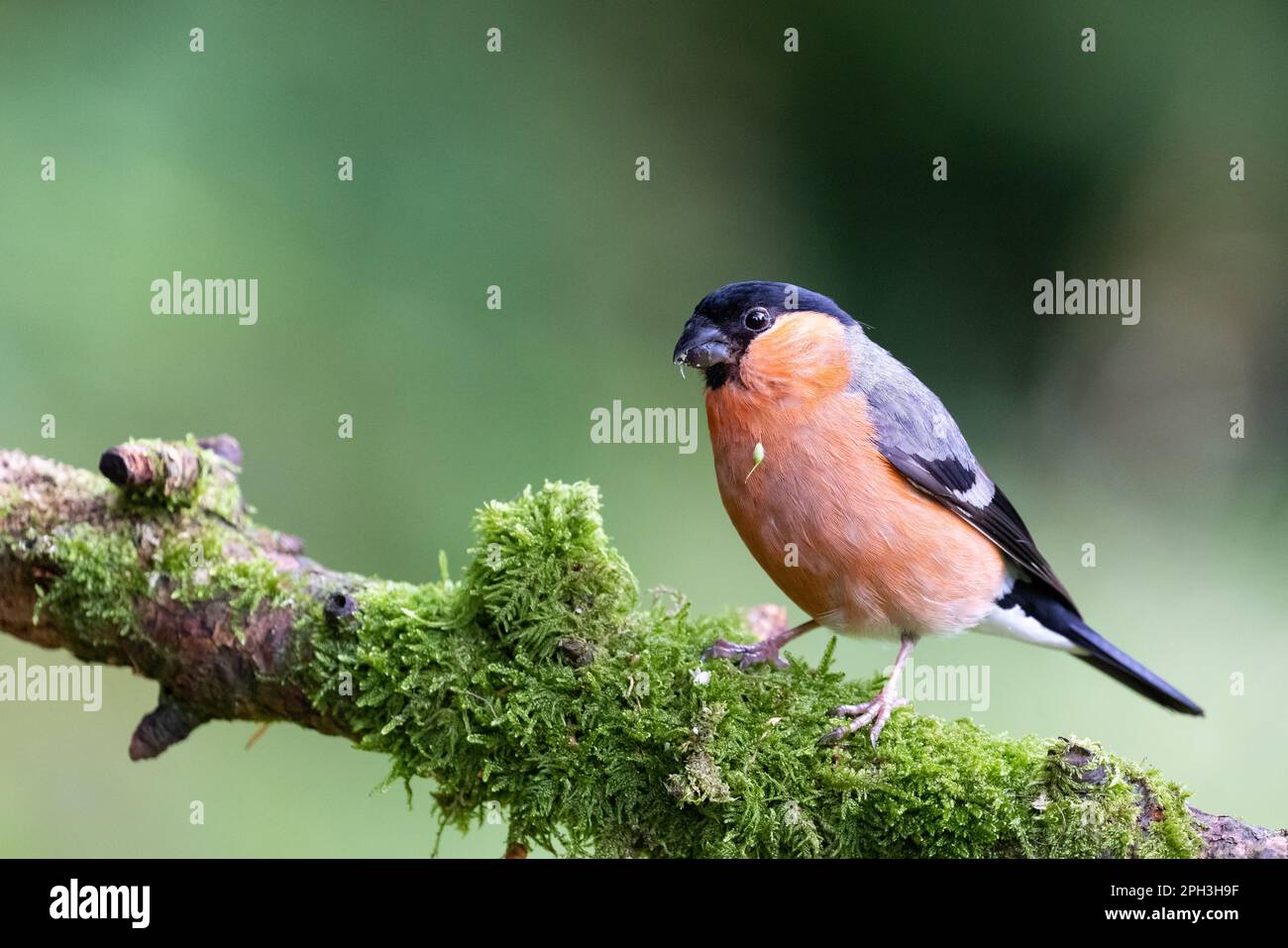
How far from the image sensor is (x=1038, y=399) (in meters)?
7.71

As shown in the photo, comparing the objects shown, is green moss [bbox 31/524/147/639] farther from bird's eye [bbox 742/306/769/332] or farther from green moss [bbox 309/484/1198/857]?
bird's eye [bbox 742/306/769/332]

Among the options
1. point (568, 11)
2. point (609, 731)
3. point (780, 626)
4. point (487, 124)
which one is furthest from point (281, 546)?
point (568, 11)

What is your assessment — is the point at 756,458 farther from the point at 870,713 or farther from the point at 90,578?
the point at 90,578

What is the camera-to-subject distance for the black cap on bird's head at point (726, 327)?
3596 mm

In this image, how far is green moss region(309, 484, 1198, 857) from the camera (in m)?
2.64

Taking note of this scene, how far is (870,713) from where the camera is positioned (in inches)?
115

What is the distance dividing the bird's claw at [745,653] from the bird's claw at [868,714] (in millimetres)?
312

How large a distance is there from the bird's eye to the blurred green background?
2829 millimetres

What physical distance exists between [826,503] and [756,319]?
0.64 metres

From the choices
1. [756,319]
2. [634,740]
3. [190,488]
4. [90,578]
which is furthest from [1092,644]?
[90,578]

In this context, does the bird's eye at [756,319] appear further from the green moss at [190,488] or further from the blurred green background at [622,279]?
the blurred green background at [622,279]

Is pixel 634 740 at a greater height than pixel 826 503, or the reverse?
pixel 826 503

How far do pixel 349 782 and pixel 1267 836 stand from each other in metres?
4.54

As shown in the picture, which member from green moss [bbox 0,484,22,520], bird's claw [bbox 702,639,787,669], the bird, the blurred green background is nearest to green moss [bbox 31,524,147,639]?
green moss [bbox 0,484,22,520]
